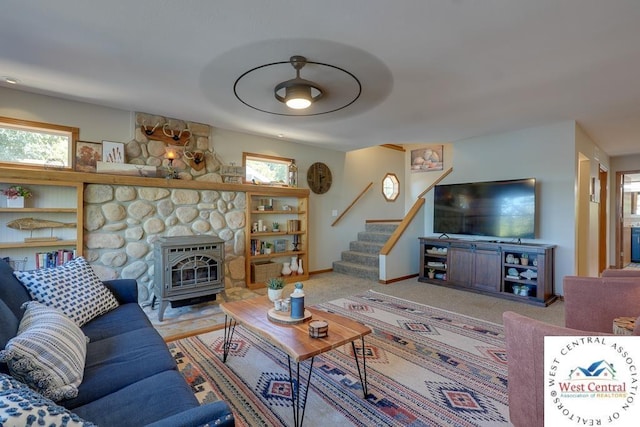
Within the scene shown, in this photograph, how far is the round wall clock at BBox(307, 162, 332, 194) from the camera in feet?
18.3

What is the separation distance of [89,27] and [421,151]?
624 cm

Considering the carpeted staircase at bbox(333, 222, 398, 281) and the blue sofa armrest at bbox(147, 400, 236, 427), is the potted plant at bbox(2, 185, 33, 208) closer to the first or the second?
the blue sofa armrest at bbox(147, 400, 236, 427)

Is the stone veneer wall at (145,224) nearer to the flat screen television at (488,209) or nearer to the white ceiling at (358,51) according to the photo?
the white ceiling at (358,51)

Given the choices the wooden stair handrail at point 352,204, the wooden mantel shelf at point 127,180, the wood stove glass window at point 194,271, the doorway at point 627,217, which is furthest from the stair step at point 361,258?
the doorway at point 627,217

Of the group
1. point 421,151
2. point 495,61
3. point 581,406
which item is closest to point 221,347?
point 581,406

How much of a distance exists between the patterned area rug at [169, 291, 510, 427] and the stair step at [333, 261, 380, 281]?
80.0 inches

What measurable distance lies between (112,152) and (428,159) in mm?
5825

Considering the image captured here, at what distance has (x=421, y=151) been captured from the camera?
6.94m

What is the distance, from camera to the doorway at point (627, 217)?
631 centimetres

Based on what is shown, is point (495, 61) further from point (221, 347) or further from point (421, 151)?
point (421, 151)

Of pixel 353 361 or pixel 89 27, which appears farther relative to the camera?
pixel 353 361

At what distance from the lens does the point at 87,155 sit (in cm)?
349

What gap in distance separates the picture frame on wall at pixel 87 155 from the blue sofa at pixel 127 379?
75.8 inches

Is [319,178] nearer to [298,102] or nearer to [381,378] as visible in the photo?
[298,102]
